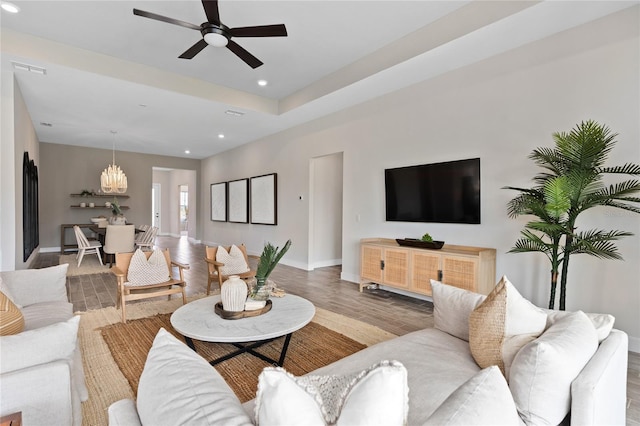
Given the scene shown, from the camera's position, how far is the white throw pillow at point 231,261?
419 cm

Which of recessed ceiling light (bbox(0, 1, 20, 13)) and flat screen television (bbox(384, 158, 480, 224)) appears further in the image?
flat screen television (bbox(384, 158, 480, 224))

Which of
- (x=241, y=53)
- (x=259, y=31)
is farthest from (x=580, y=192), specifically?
(x=241, y=53)

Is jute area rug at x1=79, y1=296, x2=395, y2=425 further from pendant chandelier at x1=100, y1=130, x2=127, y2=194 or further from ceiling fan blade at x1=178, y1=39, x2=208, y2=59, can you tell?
pendant chandelier at x1=100, y1=130, x2=127, y2=194

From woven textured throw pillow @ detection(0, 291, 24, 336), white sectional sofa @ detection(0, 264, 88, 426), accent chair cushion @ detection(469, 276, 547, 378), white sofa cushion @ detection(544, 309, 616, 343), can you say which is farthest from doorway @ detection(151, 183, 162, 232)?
white sofa cushion @ detection(544, 309, 616, 343)

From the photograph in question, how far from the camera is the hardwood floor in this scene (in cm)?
286

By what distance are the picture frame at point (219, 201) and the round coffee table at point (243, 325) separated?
6.72 meters

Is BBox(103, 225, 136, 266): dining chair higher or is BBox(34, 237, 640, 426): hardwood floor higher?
BBox(103, 225, 136, 266): dining chair

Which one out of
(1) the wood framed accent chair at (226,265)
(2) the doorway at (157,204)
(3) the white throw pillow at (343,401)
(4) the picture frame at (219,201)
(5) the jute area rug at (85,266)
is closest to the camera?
(3) the white throw pillow at (343,401)

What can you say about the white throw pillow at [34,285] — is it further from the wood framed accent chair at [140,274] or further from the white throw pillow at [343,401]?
the white throw pillow at [343,401]

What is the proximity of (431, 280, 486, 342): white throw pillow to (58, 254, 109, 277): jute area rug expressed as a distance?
609 centimetres

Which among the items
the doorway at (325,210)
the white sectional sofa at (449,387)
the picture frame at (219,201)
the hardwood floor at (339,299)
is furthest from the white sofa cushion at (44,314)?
the picture frame at (219,201)

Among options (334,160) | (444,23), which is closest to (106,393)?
(444,23)

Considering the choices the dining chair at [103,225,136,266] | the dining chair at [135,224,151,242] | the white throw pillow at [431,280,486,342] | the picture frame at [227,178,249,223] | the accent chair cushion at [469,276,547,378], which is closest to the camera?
the accent chair cushion at [469,276,547,378]

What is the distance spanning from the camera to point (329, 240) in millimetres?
6770
